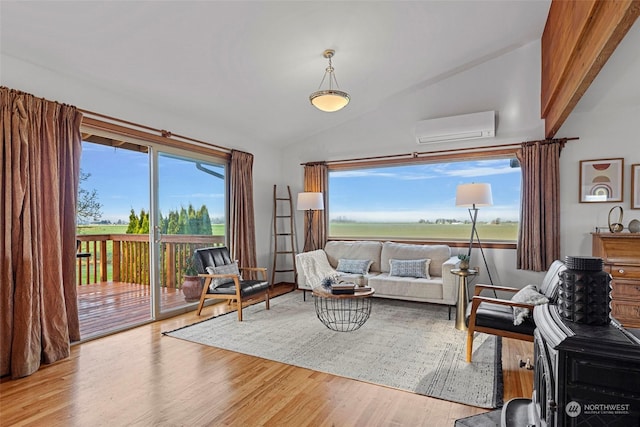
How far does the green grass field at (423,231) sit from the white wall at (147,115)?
128 cm

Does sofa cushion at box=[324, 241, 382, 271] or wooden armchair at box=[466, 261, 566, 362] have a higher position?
sofa cushion at box=[324, 241, 382, 271]

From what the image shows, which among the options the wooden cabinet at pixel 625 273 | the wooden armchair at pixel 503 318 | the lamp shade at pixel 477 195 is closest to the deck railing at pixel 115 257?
the lamp shade at pixel 477 195

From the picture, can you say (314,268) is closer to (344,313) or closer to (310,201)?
(344,313)

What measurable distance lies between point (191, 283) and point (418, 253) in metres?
3.18

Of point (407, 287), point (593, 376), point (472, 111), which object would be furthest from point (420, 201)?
point (593, 376)

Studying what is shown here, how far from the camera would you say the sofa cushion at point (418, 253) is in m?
4.79

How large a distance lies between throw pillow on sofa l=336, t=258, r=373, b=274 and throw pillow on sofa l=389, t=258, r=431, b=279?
418 mm

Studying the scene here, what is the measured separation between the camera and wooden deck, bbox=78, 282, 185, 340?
153 inches

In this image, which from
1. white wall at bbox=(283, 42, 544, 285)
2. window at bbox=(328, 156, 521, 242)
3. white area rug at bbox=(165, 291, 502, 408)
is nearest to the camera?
white area rug at bbox=(165, 291, 502, 408)

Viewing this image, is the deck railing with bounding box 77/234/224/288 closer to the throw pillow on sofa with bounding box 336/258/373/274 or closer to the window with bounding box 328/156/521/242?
the throw pillow on sofa with bounding box 336/258/373/274

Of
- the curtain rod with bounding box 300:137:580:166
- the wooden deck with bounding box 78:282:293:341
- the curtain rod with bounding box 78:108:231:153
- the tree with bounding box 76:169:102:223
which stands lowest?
the wooden deck with bounding box 78:282:293:341

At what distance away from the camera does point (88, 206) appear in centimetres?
453

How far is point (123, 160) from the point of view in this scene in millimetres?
4840

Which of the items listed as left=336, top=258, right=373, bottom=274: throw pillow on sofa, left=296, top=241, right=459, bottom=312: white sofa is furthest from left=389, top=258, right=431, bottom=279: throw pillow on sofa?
left=336, top=258, right=373, bottom=274: throw pillow on sofa
